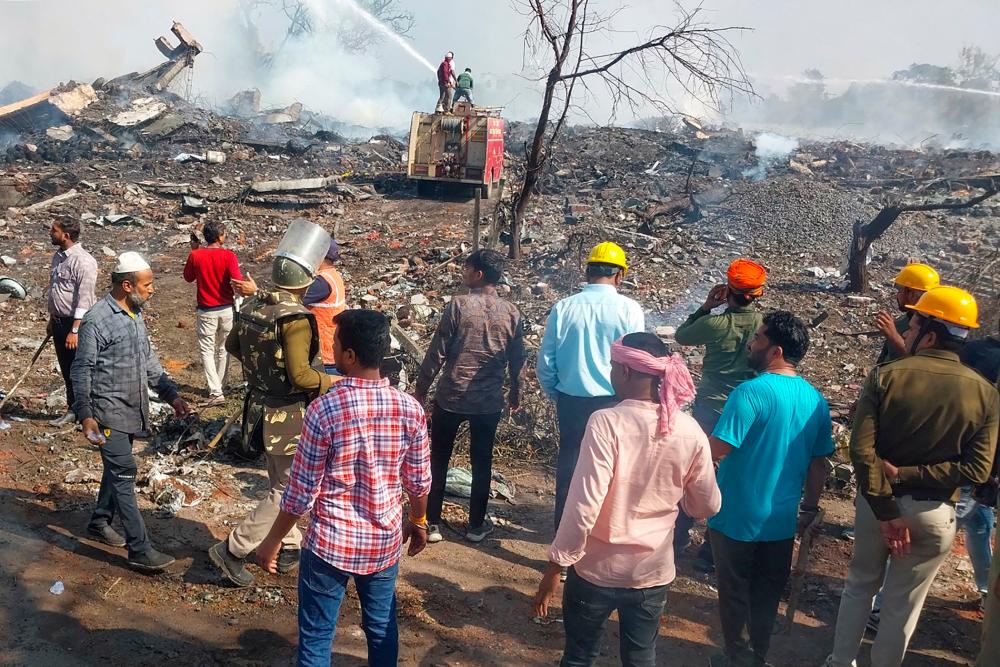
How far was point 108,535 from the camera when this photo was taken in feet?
12.6

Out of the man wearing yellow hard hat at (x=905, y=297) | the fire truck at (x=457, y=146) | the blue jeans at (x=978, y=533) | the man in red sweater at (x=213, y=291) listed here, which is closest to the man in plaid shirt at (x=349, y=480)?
the man wearing yellow hard hat at (x=905, y=297)

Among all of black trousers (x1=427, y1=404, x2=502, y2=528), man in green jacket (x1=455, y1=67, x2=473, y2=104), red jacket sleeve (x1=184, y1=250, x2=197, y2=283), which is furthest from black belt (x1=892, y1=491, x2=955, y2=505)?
man in green jacket (x1=455, y1=67, x2=473, y2=104)

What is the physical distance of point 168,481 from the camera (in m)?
4.56

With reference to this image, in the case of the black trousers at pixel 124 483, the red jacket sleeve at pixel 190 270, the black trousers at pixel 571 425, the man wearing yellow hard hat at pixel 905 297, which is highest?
the man wearing yellow hard hat at pixel 905 297

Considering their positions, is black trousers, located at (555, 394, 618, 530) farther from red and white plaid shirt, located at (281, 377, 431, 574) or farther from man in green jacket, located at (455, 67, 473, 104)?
man in green jacket, located at (455, 67, 473, 104)

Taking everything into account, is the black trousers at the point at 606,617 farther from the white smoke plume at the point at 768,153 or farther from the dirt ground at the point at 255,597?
the white smoke plume at the point at 768,153

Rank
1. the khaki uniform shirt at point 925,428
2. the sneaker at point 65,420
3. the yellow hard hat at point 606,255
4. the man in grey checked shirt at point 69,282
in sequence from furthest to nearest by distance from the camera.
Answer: the sneaker at point 65,420, the man in grey checked shirt at point 69,282, the yellow hard hat at point 606,255, the khaki uniform shirt at point 925,428

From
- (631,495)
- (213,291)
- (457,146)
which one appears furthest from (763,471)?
(457,146)

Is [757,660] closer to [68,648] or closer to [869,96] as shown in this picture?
[68,648]

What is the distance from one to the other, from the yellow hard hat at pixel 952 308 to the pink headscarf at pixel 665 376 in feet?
3.59

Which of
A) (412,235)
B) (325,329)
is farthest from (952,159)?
(325,329)

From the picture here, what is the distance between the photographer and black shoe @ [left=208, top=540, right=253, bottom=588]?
356cm

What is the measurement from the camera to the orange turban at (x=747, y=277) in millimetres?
3592

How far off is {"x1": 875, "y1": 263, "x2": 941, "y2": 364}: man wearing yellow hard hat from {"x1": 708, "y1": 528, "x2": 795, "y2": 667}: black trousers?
1119 mm
